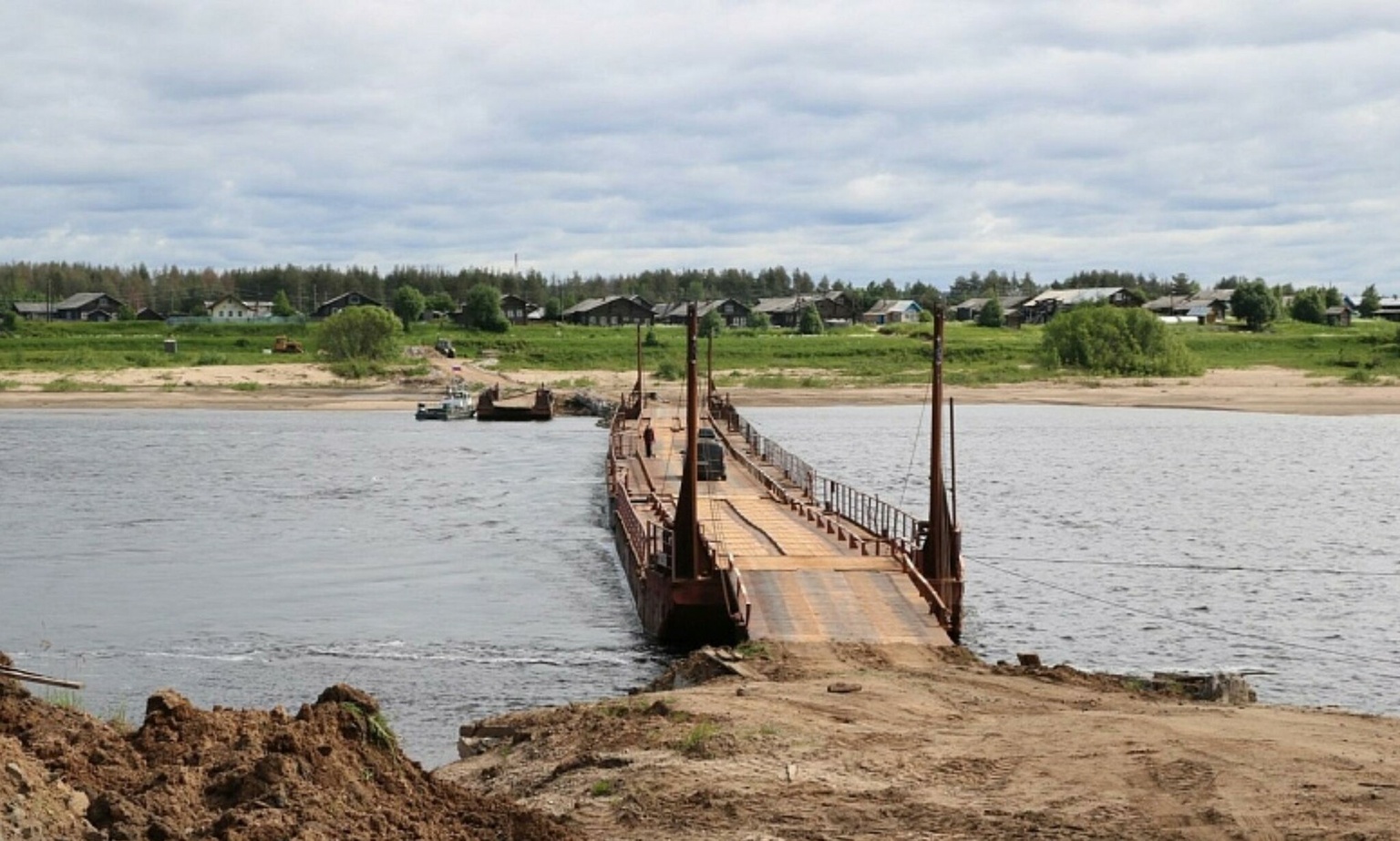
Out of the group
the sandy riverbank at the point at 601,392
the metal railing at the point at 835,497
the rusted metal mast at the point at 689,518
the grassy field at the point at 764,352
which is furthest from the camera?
the grassy field at the point at 764,352

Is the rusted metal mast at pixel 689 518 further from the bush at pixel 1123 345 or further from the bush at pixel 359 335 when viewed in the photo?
the bush at pixel 359 335

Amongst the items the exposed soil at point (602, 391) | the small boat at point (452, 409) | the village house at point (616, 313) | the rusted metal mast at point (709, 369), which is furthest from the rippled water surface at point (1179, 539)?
the village house at point (616, 313)

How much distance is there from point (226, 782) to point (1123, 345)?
118 m

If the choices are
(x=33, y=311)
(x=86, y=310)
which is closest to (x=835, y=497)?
(x=86, y=310)

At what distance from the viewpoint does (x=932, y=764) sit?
15.6 metres

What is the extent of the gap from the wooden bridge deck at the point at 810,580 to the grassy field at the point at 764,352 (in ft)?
279

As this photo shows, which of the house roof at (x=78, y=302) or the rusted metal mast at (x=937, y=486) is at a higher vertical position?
the house roof at (x=78, y=302)

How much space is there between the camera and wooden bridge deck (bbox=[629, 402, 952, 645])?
24513 mm

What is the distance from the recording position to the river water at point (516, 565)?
93.9 ft

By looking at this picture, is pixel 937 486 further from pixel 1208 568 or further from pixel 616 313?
pixel 616 313

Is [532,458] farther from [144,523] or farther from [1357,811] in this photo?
[1357,811]

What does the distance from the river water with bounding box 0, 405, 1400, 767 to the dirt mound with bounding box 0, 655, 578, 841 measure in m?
9.06

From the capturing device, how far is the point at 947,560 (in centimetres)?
2816

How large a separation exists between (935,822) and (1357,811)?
3.27 metres
